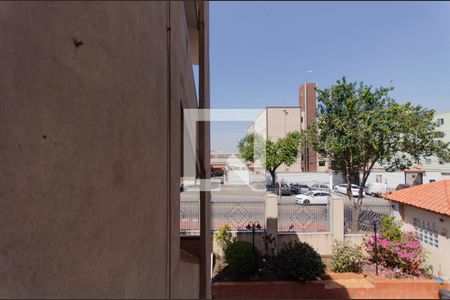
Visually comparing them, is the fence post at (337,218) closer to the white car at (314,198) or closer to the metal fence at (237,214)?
the white car at (314,198)

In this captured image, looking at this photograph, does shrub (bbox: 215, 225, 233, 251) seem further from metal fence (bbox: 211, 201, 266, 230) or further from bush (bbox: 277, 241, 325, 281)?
bush (bbox: 277, 241, 325, 281)

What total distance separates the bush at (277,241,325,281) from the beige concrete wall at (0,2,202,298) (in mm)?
4003

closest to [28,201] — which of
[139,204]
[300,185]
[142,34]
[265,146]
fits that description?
[139,204]

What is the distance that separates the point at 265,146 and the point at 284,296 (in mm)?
7055

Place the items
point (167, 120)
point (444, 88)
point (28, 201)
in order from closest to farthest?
point (28, 201) → point (167, 120) → point (444, 88)

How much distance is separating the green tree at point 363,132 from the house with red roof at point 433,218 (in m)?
1.46

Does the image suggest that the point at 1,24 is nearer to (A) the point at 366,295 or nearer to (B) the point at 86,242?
(B) the point at 86,242

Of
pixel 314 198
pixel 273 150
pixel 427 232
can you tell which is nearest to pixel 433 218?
pixel 427 232

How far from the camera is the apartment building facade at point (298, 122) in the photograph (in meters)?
6.95

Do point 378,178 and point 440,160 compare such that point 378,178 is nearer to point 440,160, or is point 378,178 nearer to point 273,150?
point 440,160

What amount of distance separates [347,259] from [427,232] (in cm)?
152

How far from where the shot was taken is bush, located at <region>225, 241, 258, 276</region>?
14.3ft

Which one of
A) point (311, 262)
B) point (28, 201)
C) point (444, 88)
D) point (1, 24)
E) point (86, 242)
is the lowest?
point (311, 262)

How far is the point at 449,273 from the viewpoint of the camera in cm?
313
